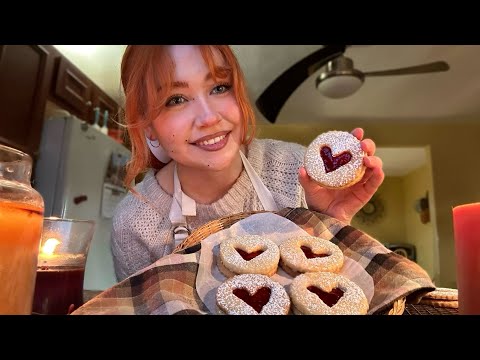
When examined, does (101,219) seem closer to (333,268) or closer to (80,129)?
(80,129)

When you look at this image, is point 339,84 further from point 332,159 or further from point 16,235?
point 16,235

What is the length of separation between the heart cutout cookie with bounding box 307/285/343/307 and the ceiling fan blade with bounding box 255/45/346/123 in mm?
1914

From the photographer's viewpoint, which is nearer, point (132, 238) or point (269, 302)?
point (269, 302)

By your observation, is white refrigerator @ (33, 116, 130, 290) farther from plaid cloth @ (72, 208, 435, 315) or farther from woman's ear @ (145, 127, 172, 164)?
plaid cloth @ (72, 208, 435, 315)

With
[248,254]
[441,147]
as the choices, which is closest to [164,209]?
[248,254]

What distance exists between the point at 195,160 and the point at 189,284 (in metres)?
0.40

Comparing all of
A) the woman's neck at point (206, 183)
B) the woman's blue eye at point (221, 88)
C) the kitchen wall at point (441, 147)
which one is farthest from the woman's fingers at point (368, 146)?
the kitchen wall at point (441, 147)

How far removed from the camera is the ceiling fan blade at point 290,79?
237cm

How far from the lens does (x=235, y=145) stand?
3.27ft

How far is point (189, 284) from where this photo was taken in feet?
2.04

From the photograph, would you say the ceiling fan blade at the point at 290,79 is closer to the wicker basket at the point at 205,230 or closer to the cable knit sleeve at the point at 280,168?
the cable knit sleeve at the point at 280,168
